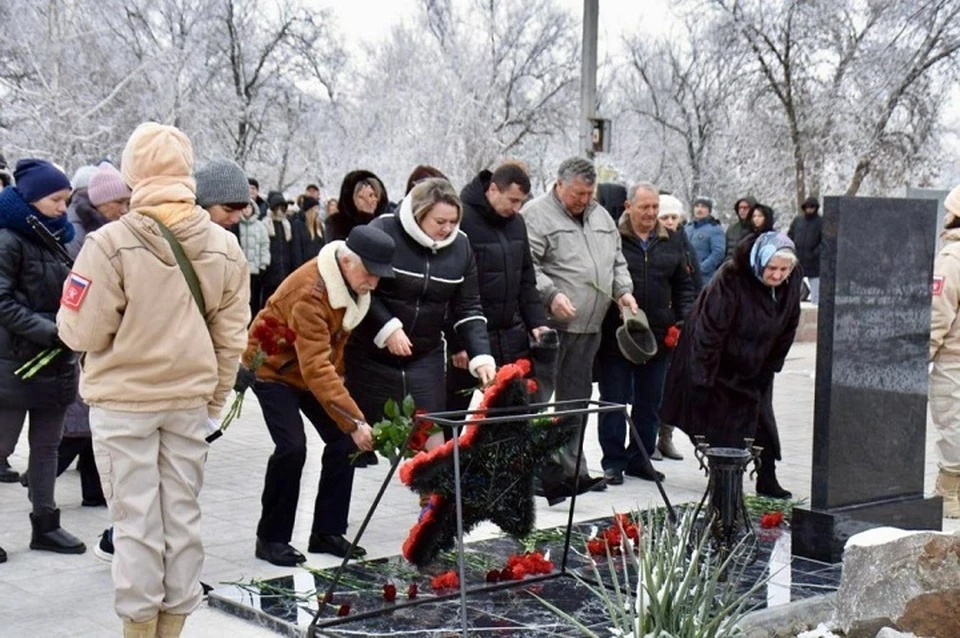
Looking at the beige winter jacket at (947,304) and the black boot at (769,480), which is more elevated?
the beige winter jacket at (947,304)

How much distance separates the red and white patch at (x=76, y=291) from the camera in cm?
465

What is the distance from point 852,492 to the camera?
684cm

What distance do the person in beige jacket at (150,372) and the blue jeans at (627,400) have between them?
415 cm

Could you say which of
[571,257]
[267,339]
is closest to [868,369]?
[571,257]

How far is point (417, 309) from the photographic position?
22.1 feet

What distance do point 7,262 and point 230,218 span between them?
1.28 m

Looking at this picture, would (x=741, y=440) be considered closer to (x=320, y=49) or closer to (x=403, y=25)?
(x=320, y=49)

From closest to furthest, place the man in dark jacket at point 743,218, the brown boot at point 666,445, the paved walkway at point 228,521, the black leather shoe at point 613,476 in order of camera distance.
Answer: the paved walkway at point 228,521, the black leather shoe at point 613,476, the brown boot at point 666,445, the man in dark jacket at point 743,218

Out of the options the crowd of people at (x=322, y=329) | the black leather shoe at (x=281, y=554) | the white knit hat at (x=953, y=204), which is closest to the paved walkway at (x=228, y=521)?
the black leather shoe at (x=281, y=554)

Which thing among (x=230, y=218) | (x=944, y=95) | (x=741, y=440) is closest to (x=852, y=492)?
(x=741, y=440)

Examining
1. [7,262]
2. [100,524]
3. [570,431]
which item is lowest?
[100,524]

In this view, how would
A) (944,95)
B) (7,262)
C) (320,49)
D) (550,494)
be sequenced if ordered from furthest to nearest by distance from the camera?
(320,49) < (944,95) < (550,494) < (7,262)

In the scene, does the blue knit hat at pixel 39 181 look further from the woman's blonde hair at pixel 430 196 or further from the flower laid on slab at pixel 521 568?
the flower laid on slab at pixel 521 568

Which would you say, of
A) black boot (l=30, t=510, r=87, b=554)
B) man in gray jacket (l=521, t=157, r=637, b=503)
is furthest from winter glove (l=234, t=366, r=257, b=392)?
man in gray jacket (l=521, t=157, r=637, b=503)
